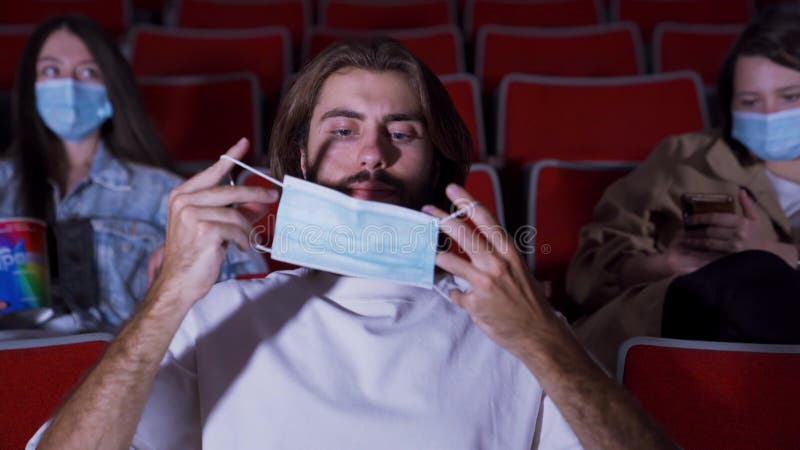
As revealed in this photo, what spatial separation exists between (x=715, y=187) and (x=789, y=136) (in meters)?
0.21

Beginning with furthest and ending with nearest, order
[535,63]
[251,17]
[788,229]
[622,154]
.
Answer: [251,17]
[535,63]
[622,154]
[788,229]

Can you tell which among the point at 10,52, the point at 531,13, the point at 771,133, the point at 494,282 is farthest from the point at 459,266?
the point at 531,13

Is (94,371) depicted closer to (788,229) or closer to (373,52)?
(373,52)

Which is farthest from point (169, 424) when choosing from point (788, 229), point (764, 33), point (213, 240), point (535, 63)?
point (535, 63)

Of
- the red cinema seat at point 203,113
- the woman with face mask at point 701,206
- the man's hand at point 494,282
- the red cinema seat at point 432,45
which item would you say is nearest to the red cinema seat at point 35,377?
the man's hand at point 494,282

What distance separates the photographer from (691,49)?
3225 millimetres

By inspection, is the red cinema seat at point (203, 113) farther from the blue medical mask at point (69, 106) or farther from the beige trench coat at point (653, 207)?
the beige trench coat at point (653, 207)

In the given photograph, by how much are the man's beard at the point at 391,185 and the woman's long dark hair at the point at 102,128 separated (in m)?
1.09

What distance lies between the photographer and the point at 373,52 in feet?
4.89

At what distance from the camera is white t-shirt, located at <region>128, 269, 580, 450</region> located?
114cm

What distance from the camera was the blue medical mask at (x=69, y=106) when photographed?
7.36 ft

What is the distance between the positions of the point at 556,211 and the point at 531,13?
1.73 m

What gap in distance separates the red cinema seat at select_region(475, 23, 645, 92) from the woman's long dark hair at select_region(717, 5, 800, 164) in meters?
0.91

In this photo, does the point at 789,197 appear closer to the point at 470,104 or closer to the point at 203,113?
the point at 470,104
